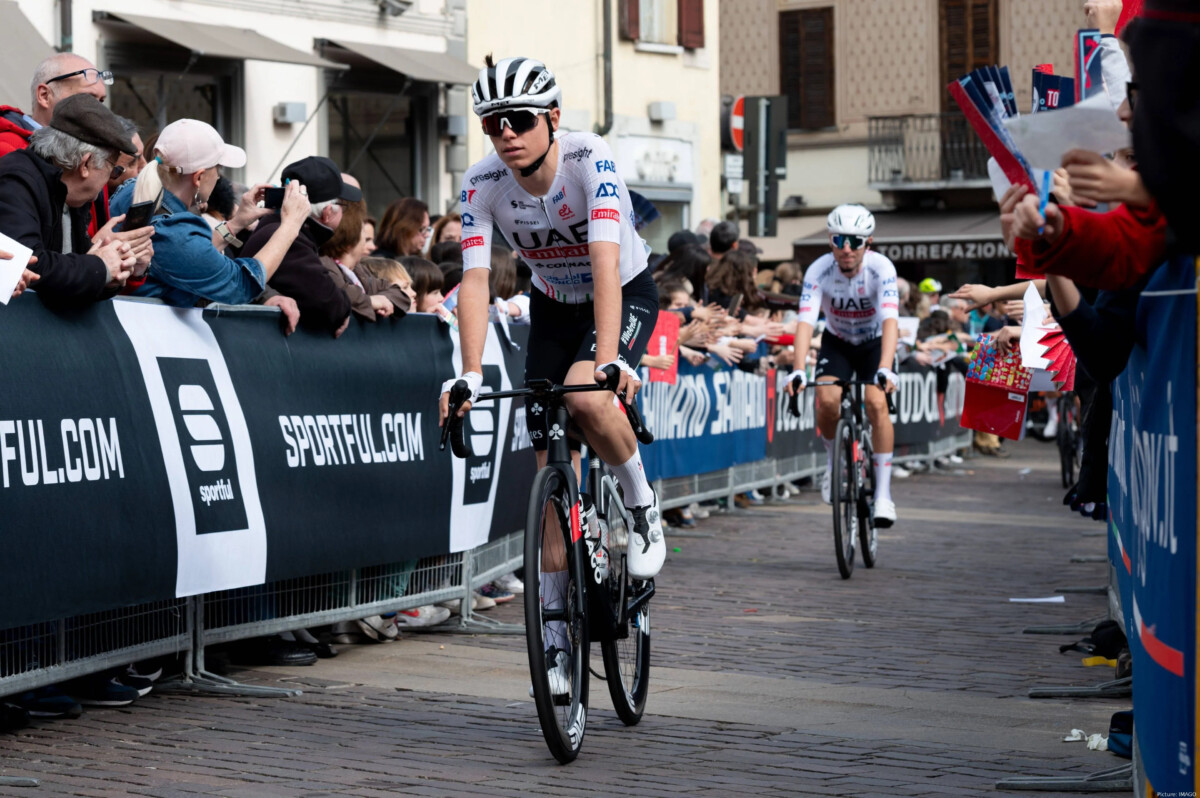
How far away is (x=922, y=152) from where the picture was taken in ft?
139

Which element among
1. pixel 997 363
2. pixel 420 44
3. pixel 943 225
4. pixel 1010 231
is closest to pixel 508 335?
pixel 997 363

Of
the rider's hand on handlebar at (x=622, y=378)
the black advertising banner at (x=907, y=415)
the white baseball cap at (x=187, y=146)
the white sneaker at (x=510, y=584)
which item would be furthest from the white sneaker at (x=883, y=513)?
the rider's hand on handlebar at (x=622, y=378)

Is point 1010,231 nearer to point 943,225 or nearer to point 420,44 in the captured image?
point 420,44

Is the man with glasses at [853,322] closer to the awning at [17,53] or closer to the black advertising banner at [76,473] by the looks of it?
the black advertising banner at [76,473]

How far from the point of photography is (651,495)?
21.8ft

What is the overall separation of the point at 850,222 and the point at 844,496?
1.85 m

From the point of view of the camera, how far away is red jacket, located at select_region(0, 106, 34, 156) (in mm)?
7188

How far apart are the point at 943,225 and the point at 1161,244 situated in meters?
37.8

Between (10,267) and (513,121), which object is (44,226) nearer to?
(10,267)

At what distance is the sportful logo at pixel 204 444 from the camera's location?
7.01 metres

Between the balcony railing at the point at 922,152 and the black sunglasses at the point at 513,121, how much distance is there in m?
36.8

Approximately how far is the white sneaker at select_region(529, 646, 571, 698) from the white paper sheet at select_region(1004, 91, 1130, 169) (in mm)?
2776

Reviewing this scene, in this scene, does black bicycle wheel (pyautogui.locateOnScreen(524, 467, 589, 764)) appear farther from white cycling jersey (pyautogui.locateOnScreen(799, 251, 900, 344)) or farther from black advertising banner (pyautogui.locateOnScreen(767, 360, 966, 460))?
black advertising banner (pyautogui.locateOnScreen(767, 360, 966, 460))

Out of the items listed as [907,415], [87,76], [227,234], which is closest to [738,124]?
[907,415]
